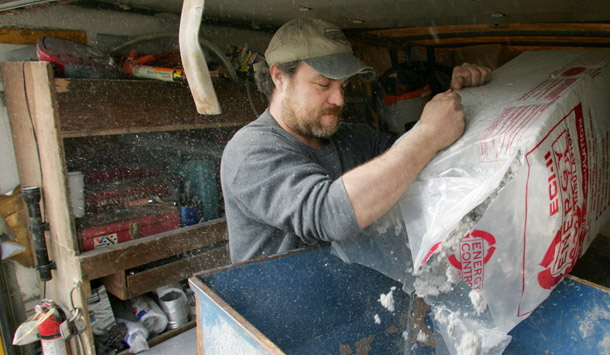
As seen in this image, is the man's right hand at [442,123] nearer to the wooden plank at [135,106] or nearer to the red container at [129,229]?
the wooden plank at [135,106]

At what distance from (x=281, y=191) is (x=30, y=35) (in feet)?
5.49

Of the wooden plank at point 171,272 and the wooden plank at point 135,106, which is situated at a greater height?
the wooden plank at point 135,106

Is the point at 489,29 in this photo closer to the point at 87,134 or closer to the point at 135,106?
the point at 135,106

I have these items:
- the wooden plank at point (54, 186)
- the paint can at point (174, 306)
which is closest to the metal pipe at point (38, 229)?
the wooden plank at point (54, 186)

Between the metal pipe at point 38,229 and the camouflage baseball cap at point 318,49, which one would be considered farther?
the metal pipe at point 38,229

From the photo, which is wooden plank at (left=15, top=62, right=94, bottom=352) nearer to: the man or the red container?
the red container

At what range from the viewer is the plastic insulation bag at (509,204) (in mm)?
675

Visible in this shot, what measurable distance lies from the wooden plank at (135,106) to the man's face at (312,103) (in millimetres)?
946

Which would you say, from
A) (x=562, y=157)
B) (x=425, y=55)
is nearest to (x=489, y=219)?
(x=562, y=157)

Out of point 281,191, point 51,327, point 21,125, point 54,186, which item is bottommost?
point 51,327

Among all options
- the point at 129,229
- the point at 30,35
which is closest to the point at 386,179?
the point at 129,229

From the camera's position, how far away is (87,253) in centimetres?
181

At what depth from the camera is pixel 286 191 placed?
2.93 feet

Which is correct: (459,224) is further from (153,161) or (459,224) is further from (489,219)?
(153,161)
